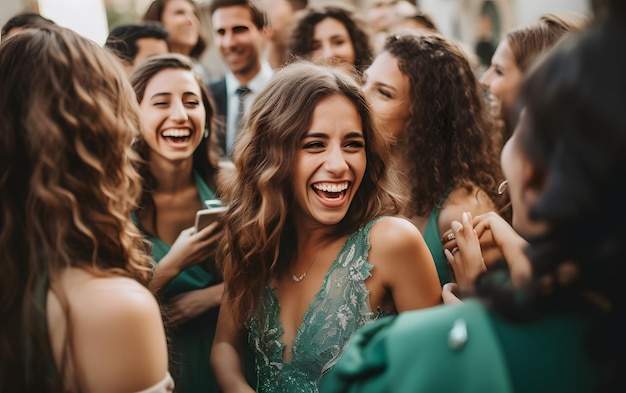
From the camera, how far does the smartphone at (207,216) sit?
2824 millimetres

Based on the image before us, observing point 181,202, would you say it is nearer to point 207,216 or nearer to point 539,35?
point 207,216

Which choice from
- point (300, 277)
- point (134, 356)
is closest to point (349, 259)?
point (300, 277)

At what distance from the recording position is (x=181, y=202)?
10.8ft

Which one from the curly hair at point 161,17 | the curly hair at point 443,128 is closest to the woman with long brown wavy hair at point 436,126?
the curly hair at point 443,128

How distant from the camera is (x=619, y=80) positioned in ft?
3.57

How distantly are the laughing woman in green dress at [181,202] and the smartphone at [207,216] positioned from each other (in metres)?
0.03

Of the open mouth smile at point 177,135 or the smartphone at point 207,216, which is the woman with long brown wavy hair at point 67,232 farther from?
the open mouth smile at point 177,135

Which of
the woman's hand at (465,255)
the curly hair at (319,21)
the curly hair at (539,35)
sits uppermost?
the curly hair at (539,35)

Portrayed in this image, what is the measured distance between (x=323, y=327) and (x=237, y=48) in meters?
3.46

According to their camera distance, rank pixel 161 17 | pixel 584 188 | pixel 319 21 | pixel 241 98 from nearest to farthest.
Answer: pixel 584 188, pixel 241 98, pixel 319 21, pixel 161 17

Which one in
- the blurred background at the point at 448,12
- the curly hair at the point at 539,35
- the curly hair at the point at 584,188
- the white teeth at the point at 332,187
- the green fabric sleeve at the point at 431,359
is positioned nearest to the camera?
the curly hair at the point at 584,188

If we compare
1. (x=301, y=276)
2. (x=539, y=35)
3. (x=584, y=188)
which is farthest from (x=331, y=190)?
(x=539, y=35)

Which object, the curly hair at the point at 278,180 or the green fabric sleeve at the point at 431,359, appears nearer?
the green fabric sleeve at the point at 431,359

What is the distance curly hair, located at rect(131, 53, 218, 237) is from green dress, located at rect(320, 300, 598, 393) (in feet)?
6.82
